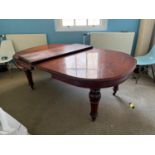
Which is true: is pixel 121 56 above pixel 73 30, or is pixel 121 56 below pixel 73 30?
below

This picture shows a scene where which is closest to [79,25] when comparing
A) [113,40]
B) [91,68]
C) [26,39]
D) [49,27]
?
[49,27]

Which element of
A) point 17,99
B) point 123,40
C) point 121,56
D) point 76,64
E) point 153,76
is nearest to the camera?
point 76,64

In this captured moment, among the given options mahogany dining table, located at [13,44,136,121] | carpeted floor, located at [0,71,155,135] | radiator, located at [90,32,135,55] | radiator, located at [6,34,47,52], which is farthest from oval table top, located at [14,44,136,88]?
radiator, located at [6,34,47,52]

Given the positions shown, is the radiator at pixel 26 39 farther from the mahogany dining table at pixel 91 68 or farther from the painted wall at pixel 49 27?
the mahogany dining table at pixel 91 68

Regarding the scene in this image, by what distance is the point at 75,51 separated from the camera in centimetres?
193

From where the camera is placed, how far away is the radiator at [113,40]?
2.69m

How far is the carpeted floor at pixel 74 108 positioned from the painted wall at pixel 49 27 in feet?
3.36

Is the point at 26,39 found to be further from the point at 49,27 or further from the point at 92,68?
the point at 92,68

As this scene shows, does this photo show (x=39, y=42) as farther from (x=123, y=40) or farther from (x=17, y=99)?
(x=123, y=40)

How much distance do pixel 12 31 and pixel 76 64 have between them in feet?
6.82

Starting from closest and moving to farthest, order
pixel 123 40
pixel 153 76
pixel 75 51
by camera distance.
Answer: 1. pixel 75 51
2. pixel 153 76
3. pixel 123 40

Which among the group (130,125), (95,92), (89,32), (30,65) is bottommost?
(130,125)

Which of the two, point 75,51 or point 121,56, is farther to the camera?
point 75,51
